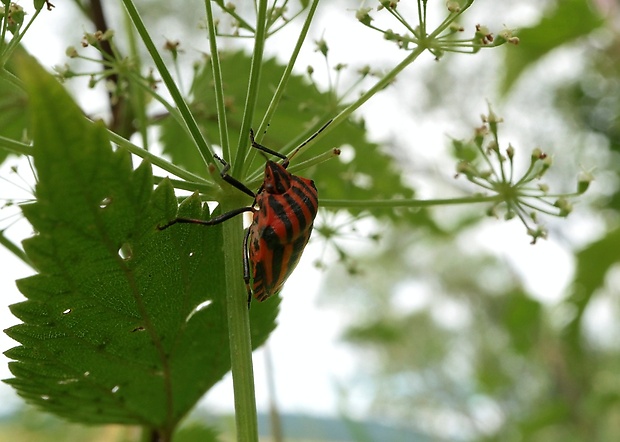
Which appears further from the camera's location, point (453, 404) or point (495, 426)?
point (453, 404)

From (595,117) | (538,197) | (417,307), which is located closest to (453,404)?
(595,117)

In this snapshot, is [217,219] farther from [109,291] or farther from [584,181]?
[584,181]

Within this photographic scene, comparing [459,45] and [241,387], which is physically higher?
[459,45]

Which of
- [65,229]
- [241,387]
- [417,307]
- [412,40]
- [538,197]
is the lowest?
[241,387]

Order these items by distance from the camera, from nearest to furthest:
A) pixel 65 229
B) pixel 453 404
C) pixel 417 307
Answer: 1. pixel 65 229
2. pixel 453 404
3. pixel 417 307

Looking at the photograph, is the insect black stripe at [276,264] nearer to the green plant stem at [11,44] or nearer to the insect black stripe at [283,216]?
the insect black stripe at [283,216]

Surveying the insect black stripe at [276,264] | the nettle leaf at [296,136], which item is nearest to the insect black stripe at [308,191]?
the insect black stripe at [276,264]

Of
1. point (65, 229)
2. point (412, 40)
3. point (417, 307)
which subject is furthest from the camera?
point (417, 307)

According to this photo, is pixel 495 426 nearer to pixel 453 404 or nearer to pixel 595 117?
pixel 453 404
